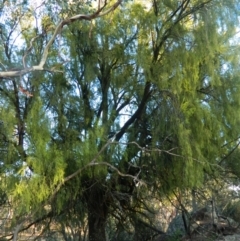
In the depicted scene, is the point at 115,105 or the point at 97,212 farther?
the point at 97,212

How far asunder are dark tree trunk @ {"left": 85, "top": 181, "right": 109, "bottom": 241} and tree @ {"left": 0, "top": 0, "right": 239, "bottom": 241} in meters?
0.04

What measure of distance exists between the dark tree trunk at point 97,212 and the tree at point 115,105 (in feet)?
0.12

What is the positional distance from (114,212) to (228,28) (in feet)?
17.6

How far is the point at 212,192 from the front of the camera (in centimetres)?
1170

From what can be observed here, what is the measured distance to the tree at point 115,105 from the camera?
350 inches

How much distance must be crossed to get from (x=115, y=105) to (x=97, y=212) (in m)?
2.68

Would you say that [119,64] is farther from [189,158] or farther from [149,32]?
[189,158]

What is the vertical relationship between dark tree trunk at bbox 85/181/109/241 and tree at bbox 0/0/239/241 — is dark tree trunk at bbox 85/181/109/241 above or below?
below

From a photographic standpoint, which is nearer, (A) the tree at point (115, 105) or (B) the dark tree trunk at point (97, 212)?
(A) the tree at point (115, 105)

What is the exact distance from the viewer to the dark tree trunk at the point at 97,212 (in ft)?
34.5

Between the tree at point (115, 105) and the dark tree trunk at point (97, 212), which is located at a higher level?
the tree at point (115, 105)

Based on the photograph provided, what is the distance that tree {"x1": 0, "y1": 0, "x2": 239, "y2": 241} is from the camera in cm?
890

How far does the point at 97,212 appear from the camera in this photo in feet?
35.6

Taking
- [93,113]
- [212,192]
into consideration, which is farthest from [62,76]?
[212,192]
